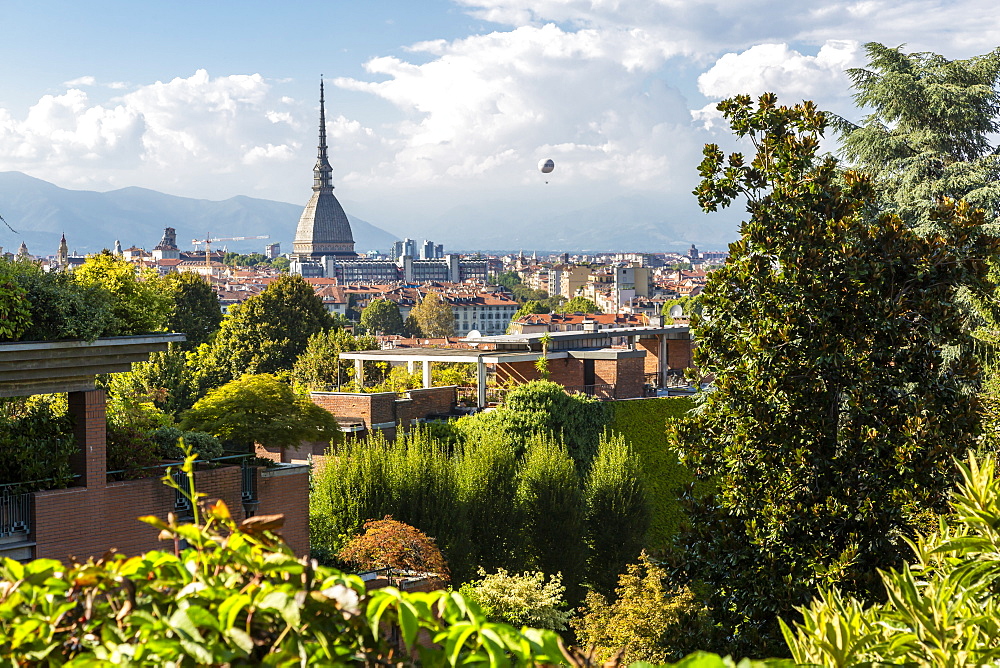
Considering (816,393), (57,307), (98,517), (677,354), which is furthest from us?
(677,354)

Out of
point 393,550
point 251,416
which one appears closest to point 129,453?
point 251,416

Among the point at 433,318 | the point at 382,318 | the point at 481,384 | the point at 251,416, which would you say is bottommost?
the point at 382,318

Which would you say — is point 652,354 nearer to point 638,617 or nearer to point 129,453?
point 638,617

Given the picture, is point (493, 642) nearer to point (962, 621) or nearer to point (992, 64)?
point (962, 621)

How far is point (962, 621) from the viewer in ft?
11.6

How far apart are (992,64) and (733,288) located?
15.2 m

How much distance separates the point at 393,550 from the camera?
16625mm

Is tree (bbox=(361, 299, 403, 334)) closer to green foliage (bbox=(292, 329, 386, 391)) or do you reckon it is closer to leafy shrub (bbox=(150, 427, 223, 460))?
green foliage (bbox=(292, 329, 386, 391))

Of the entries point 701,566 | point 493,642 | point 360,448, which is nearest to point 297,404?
point 360,448

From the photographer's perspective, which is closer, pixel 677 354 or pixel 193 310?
pixel 677 354

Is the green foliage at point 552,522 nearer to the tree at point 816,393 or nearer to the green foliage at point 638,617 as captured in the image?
the green foliage at point 638,617

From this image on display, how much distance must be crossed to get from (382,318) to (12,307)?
11368cm

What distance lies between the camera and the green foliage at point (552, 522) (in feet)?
70.0

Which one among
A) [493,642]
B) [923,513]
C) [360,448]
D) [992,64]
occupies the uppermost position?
[992,64]
